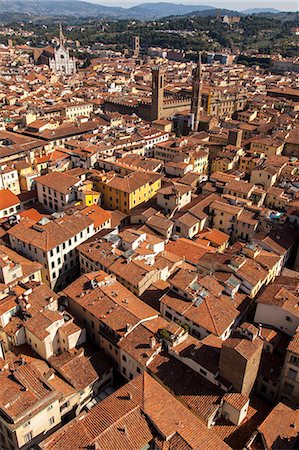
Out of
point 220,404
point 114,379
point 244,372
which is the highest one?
point 244,372

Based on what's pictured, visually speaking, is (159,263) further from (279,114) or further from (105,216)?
(279,114)

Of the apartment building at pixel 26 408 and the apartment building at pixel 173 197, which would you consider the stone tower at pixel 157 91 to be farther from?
the apartment building at pixel 26 408

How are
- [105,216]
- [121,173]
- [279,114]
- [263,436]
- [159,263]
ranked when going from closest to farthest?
1. [263,436]
2. [159,263]
3. [105,216]
4. [121,173]
5. [279,114]

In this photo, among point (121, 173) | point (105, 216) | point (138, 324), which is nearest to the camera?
point (138, 324)

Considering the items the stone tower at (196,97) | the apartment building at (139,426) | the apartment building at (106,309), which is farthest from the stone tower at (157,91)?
the apartment building at (139,426)

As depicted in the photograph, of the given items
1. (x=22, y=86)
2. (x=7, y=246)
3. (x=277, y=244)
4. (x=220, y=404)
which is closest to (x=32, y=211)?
(x=7, y=246)

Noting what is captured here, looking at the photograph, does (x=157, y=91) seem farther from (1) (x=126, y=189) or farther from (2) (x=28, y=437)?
(2) (x=28, y=437)

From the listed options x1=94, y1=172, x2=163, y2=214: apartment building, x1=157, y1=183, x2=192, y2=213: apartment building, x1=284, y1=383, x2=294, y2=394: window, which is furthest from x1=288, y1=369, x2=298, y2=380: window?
x1=94, y1=172, x2=163, y2=214: apartment building
